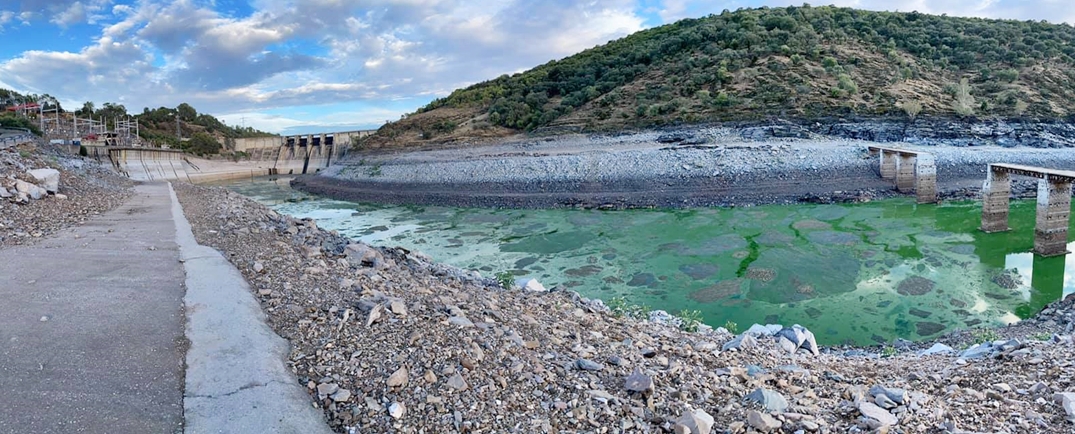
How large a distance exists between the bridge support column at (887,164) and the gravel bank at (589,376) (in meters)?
21.3

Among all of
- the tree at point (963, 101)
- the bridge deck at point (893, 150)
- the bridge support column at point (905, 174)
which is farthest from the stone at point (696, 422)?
the tree at point (963, 101)

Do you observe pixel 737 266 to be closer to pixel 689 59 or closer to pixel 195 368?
pixel 195 368

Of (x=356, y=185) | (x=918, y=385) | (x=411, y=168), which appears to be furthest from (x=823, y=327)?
(x=356, y=185)

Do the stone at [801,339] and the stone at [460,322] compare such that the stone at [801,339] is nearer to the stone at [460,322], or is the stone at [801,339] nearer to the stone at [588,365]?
the stone at [588,365]

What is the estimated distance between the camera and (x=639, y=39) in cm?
5975

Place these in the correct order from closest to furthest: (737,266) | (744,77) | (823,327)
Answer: (823,327) < (737,266) < (744,77)

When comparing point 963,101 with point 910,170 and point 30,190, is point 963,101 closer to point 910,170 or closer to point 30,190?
point 910,170

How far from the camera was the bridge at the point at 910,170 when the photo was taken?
22.0 m

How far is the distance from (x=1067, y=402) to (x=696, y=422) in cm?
239

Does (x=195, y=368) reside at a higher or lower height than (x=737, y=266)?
higher

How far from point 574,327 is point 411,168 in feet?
99.3

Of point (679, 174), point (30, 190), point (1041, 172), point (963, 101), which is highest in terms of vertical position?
point (963, 101)

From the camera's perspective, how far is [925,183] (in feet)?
72.2

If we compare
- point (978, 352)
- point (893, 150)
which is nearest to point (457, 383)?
point (978, 352)
